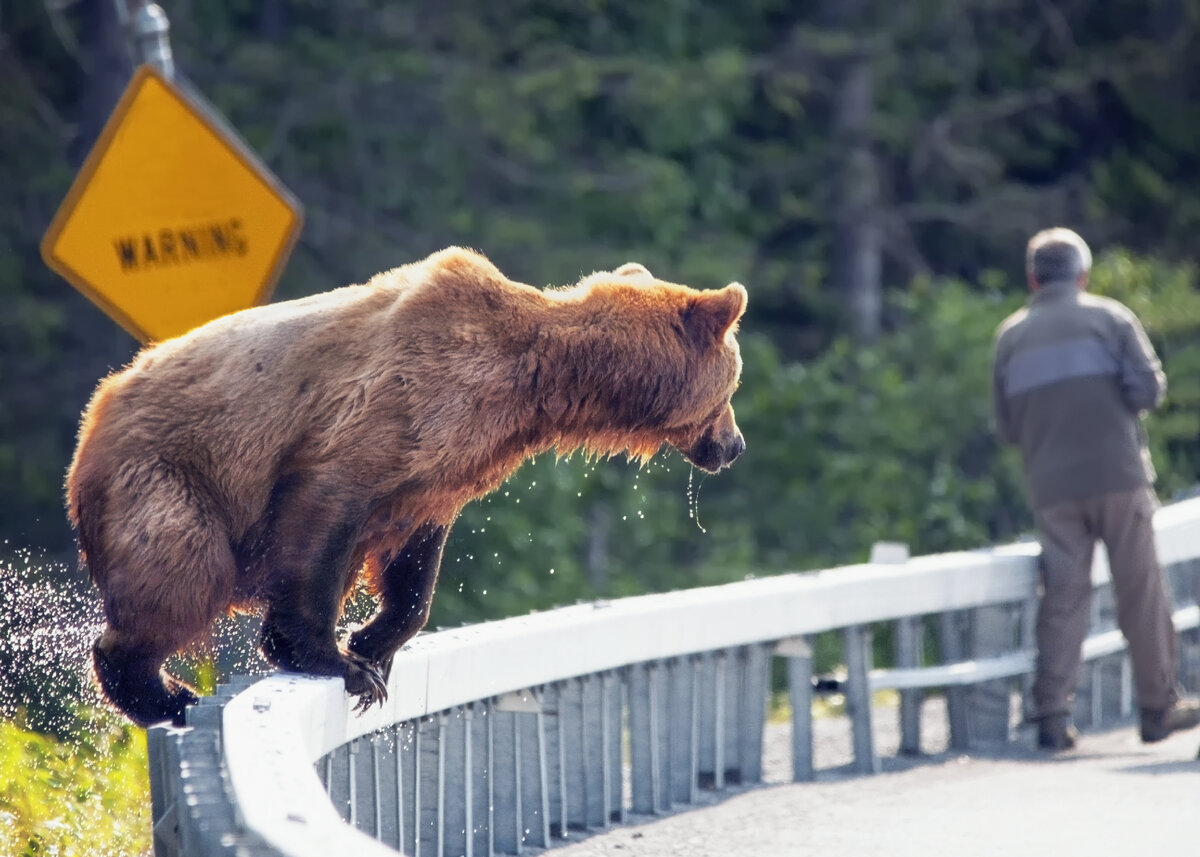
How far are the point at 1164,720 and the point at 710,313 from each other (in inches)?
120

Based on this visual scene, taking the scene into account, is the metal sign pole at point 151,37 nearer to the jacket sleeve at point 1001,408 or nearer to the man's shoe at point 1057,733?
the jacket sleeve at point 1001,408

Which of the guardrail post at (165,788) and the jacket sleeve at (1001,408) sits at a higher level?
the guardrail post at (165,788)

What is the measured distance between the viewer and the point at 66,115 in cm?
1761

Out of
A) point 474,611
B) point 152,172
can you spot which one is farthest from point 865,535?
point 152,172

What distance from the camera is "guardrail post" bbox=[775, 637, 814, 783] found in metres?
7.51

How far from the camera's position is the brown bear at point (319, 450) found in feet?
18.1

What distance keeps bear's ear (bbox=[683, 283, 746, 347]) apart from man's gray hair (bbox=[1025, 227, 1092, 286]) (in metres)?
2.80

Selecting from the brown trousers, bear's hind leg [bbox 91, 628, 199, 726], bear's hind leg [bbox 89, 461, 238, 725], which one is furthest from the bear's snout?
the brown trousers

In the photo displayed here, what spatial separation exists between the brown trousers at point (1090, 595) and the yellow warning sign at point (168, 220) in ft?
11.3

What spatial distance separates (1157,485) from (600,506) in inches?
174

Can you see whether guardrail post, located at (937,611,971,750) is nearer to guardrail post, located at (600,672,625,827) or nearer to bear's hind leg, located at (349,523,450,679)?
guardrail post, located at (600,672,625,827)

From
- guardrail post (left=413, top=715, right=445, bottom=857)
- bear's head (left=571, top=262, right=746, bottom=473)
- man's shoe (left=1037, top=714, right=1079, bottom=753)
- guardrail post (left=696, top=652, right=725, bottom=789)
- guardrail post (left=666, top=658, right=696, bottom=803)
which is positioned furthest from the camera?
man's shoe (left=1037, top=714, right=1079, bottom=753)

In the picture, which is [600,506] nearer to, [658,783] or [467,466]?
[658,783]

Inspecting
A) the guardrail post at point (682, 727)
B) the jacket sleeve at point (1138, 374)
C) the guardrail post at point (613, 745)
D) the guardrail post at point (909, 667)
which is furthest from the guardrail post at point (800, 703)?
the jacket sleeve at point (1138, 374)
